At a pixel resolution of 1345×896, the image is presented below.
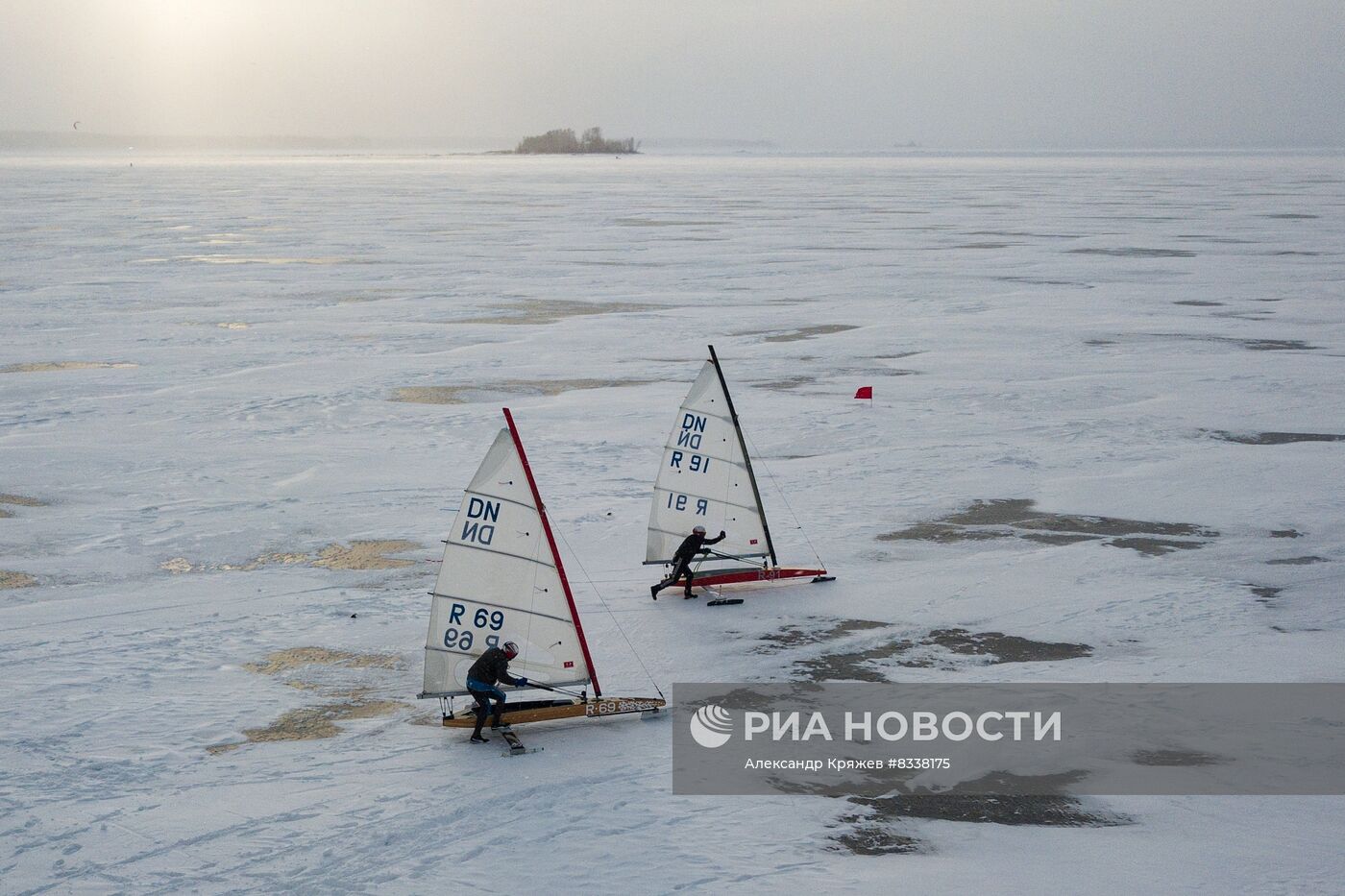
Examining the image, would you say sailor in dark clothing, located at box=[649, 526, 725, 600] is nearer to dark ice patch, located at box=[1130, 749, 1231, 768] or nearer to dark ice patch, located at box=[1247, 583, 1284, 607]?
dark ice patch, located at box=[1130, 749, 1231, 768]

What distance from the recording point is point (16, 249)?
50.2 metres

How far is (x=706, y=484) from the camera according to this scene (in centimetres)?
1534

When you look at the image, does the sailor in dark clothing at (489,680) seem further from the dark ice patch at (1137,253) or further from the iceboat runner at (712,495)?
the dark ice patch at (1137,253)

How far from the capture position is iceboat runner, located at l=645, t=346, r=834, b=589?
15.2 metres

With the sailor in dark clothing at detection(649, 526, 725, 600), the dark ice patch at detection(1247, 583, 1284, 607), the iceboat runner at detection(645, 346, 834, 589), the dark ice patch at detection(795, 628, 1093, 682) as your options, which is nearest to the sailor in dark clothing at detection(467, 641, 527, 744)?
the dark ice patch at detection(795, 628, 1093, 682)

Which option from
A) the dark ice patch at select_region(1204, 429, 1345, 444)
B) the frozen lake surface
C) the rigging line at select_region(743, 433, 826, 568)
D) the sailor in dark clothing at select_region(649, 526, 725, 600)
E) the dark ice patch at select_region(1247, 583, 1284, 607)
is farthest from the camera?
the dark ice patch at select_region(1204, 429, 1345, 444)

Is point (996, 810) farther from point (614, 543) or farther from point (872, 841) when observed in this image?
point (614, 543)

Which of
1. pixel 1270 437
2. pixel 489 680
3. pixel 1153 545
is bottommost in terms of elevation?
pixel 489 680

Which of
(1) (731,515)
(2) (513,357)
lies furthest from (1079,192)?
(1) (731,515)

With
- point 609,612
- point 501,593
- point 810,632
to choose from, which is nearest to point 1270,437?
point 810,632

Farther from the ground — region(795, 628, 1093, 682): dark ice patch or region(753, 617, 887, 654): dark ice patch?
region(753, 617, 887, 654): dark ice patch

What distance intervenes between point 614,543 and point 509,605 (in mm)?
4944

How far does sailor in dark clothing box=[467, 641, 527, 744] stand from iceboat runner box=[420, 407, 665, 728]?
169 millimetres

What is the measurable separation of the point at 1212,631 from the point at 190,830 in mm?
9558
